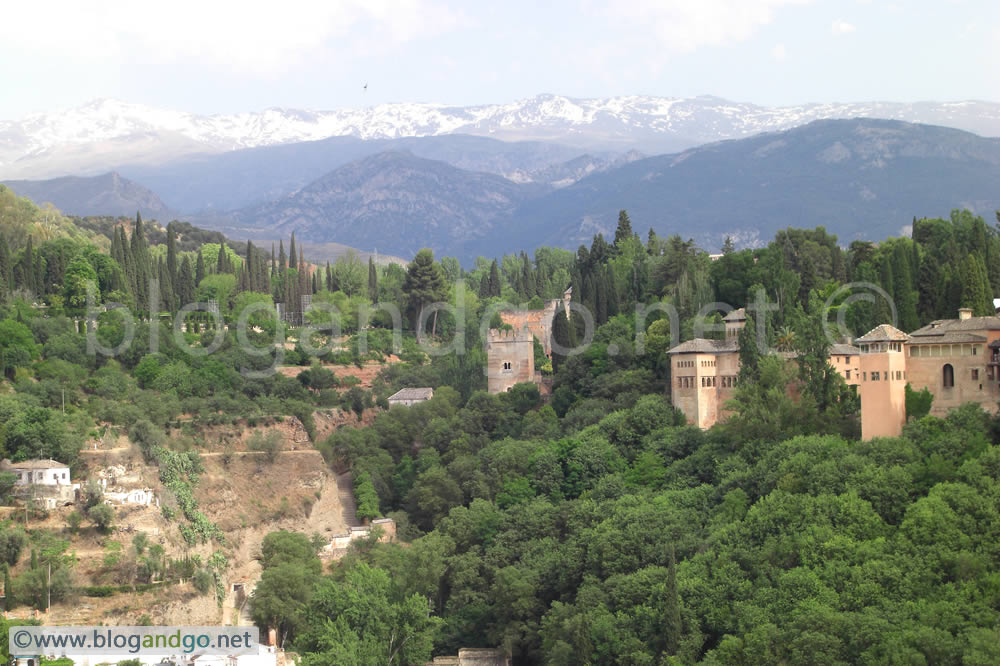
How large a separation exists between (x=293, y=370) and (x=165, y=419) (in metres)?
12.3

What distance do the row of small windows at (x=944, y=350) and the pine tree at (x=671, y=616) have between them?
10.5 metres

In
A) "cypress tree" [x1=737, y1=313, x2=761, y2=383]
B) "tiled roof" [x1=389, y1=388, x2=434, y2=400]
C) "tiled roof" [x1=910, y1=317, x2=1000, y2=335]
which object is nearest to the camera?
"tiled roof" [x1=910, y1=317, x2=1000, y2=335]

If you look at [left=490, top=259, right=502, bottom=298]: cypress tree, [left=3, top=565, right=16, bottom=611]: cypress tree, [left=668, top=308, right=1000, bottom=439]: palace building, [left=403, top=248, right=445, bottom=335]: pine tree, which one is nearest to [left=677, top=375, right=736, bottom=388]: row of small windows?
[left=668, top=308, right=1000, bottom=439]: palace building

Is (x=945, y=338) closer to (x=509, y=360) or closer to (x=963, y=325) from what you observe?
(x=963, y=325)

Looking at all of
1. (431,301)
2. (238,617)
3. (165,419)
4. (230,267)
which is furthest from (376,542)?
(230,267)

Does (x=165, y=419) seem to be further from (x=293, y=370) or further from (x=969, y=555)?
(x=969, y=555)

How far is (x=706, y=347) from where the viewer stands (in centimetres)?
5566

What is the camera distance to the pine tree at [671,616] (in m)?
44.2

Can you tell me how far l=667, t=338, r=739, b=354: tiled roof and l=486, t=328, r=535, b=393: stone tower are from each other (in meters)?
13.1

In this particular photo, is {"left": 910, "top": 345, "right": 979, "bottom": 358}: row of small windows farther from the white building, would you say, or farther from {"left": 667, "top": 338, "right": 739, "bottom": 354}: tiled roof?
the white building

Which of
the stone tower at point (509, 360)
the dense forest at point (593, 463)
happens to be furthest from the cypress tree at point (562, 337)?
the stone tower at point (509, 360)

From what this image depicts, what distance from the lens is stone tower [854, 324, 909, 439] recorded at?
156 ft

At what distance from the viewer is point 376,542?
57.8 metres

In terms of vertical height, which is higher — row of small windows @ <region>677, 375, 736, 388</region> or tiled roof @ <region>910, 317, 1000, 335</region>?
tiled roof @ <region>910, 317, 1000, 335</region>
